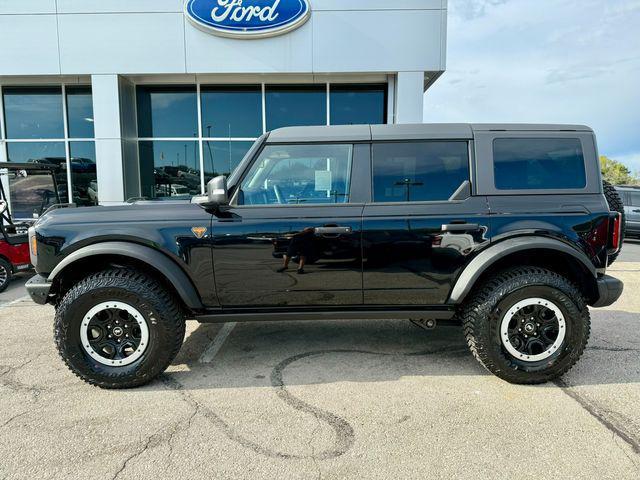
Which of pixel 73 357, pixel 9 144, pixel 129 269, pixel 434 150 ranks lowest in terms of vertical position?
pixel 73 357

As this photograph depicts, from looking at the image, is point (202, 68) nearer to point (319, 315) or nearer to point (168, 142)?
point (168, 142)

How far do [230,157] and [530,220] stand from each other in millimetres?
9131

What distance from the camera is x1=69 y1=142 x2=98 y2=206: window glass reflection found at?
35.7ft

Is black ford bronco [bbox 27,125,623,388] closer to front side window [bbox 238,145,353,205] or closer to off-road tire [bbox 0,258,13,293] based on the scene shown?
front side window [bbox 238,145,353,205]

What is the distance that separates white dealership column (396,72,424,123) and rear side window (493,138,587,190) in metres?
6.69

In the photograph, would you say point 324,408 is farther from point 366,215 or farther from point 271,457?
point 366,215

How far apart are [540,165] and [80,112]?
38.1 feet

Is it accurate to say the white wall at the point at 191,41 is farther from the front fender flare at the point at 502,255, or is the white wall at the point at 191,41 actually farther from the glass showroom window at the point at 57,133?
the front fender flare at the point at 502,255

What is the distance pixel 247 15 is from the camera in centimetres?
938

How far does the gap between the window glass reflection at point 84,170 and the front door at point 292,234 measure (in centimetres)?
942

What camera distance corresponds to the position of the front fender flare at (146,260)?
2.97m

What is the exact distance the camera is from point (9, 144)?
36.0ft

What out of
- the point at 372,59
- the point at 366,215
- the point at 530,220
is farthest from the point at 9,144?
the point at 530,220

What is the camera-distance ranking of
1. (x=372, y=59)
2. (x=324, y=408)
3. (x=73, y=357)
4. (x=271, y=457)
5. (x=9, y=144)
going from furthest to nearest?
(x=9, y=144), (x=372, y=59), (x=73, y=357), (x=324, y=408), (x=271, y=457)
